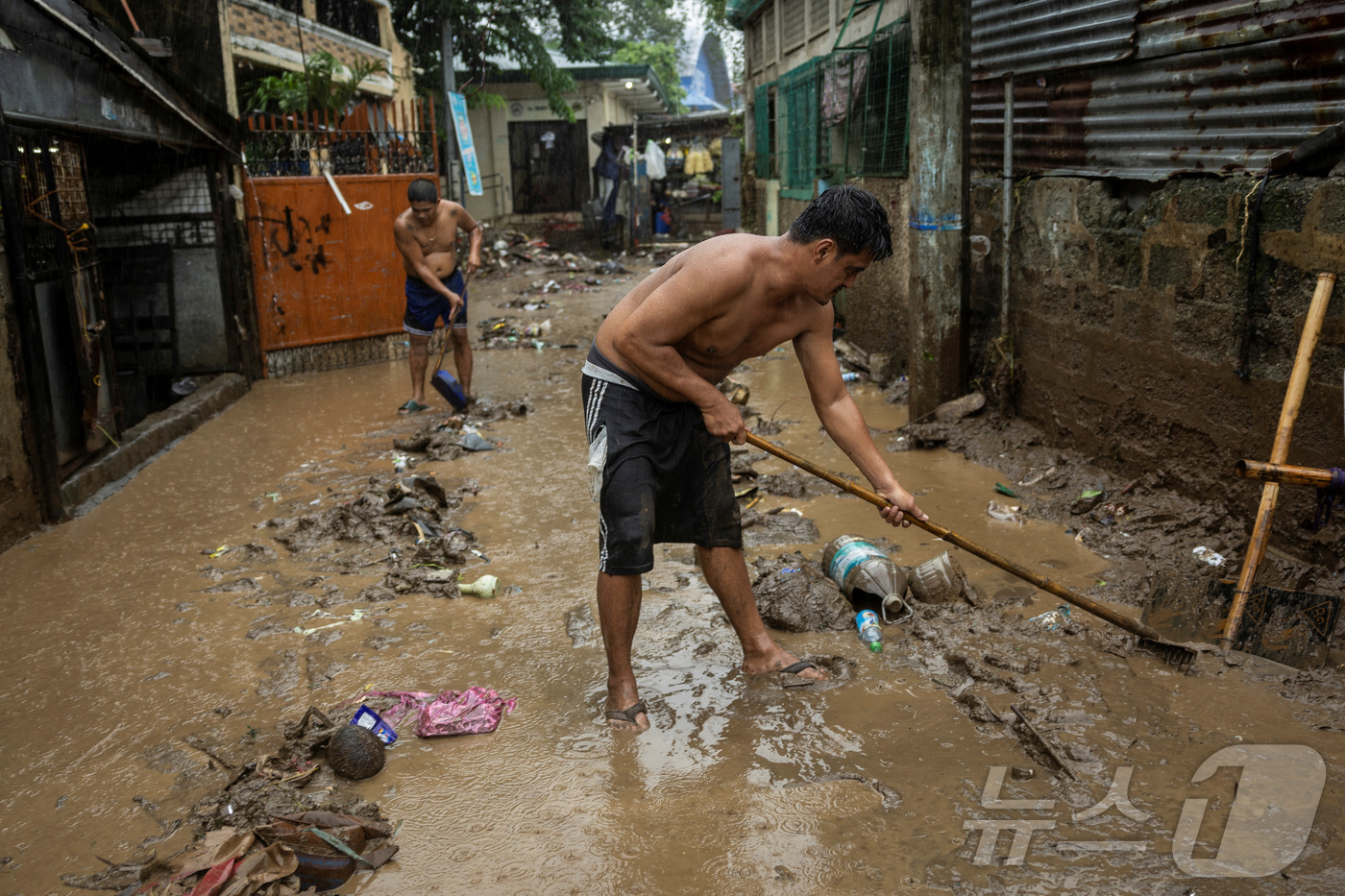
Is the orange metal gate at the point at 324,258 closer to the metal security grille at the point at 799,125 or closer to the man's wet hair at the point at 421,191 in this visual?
the man's wet hair at the point at 421,191

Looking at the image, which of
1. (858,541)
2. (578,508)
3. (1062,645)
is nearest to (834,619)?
(858,541)

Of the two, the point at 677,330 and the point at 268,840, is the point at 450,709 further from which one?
the point at 677,330

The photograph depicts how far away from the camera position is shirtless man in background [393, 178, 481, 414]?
7629mm

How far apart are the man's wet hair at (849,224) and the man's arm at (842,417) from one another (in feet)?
1.22

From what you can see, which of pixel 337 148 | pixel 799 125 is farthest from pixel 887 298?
pixel 337 148

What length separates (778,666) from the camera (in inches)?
139

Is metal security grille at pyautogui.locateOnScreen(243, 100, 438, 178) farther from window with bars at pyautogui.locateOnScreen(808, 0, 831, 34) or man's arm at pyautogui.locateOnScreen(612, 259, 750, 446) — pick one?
man's arm at pyautogui.locateOnScreen(612, 259, 750, 446)

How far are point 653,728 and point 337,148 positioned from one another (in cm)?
838

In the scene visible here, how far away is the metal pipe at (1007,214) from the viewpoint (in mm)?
6129

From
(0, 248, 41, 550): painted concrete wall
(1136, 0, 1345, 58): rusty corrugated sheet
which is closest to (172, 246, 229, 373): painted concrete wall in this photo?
(0, 248, 41, 550): painted concrete wall

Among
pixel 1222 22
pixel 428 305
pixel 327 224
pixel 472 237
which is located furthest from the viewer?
pixel 327 224

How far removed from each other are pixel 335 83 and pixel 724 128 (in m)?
13.1

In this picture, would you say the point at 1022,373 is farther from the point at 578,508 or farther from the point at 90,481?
the point at 90,481

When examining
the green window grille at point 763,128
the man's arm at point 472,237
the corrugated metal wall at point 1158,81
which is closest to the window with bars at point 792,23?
the green window grille at point 763,128
